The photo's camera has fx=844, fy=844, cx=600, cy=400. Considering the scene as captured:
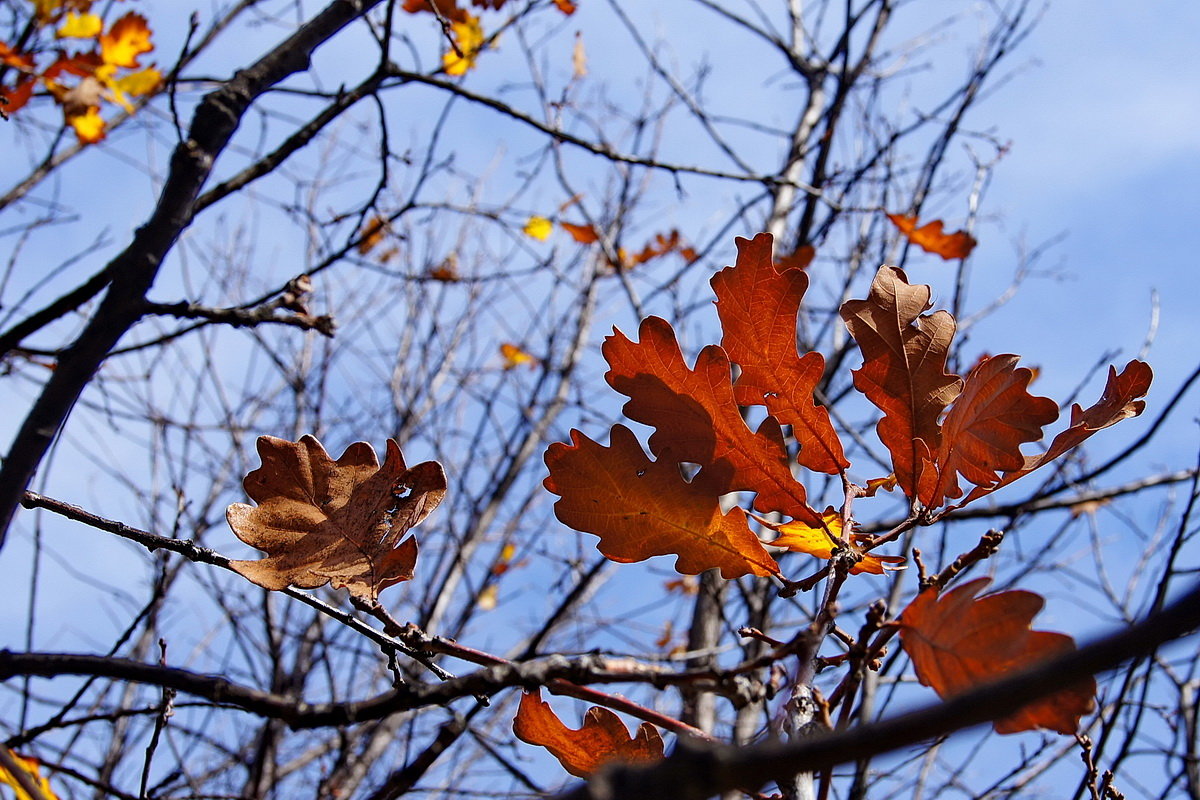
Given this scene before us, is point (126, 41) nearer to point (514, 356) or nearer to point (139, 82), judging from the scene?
point (139, 82)

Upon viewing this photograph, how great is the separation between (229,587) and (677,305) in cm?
201

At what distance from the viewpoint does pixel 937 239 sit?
2211 mm

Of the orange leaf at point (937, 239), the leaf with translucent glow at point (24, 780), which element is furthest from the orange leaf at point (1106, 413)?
the orange leaf at point (937, 239)

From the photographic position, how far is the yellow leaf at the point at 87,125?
2.27 metres

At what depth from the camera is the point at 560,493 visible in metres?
0.68

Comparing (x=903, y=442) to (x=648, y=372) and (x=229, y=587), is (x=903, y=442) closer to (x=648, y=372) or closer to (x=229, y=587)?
(x=648, y=372)

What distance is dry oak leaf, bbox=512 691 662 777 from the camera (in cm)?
67

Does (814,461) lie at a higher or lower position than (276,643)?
lower

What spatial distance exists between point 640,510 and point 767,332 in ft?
0.60

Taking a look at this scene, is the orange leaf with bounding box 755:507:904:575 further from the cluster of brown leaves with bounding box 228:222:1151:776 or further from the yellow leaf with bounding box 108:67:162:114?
the yellow leaf with bounding box 108:67:162:114

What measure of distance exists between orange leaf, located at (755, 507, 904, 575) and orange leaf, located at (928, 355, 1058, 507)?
68 millimetres

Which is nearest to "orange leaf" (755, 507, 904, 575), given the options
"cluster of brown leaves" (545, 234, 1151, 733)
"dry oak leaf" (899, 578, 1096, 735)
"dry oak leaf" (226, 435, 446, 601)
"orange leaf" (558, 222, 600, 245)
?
"cluster of brown leaves" (545, 234, 1151, 733)

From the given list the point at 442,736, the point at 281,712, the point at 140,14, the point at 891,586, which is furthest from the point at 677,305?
the point at 281,712

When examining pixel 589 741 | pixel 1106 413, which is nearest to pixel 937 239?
pixel 1106 413
